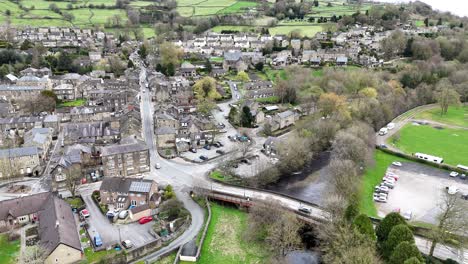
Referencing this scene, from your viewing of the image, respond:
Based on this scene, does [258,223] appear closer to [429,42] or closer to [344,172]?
[344,172]

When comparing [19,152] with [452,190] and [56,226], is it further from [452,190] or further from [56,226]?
[452,190]

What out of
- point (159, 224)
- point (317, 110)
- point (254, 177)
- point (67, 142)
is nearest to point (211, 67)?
point (317, 110)

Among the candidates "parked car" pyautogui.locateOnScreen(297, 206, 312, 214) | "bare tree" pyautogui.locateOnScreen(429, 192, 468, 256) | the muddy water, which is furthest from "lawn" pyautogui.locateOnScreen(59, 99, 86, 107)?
"bare tree" pyautogui.locateOnScreen(429, 192, 468, 256)

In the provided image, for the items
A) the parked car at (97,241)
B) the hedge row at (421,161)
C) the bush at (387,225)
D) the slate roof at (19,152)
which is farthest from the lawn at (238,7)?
the bush at (387,225)

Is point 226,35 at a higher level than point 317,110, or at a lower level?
higher

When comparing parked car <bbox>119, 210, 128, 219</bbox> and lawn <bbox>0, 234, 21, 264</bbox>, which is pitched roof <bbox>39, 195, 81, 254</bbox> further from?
parked car <bbox>119, 210, 128, 219</bbox>

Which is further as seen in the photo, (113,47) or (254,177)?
(113,47)

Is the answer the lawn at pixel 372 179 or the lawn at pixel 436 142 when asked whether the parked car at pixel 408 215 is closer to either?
the lawn at pixel 372 179
